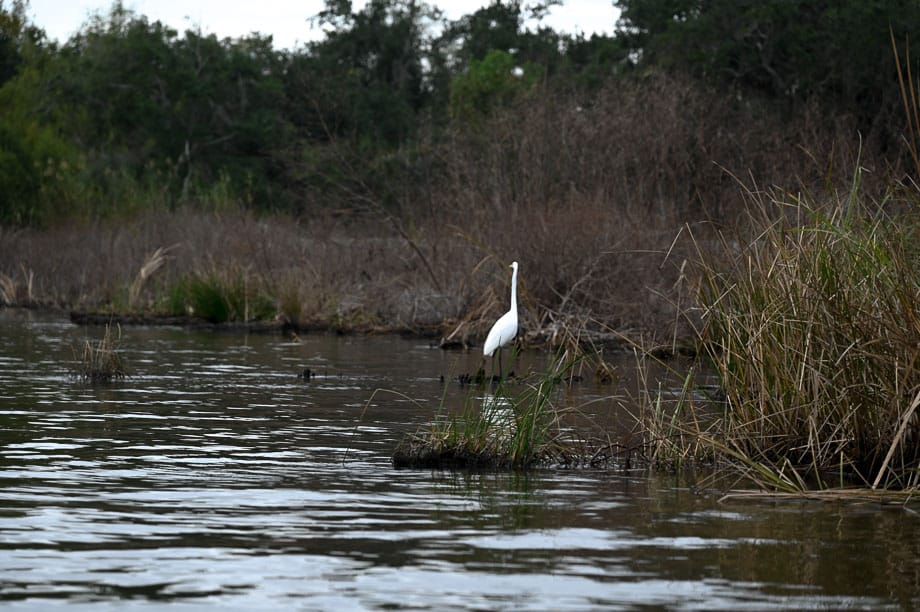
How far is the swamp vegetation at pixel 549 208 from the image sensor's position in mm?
8750

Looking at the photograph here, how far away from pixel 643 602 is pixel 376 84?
185 feet

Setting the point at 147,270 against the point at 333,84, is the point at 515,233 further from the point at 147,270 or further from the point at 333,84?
the point at 333,84

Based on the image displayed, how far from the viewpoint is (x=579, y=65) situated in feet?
183

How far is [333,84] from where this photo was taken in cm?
5519

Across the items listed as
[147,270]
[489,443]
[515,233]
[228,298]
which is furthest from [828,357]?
[147,270]

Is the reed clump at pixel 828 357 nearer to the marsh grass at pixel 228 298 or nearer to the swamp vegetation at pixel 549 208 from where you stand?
the swamp vegetation at pixel 549 208

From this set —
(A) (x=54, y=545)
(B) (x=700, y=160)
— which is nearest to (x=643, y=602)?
(A) (x=54, y=545)

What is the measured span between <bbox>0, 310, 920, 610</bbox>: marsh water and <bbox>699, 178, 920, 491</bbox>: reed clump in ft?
2.15

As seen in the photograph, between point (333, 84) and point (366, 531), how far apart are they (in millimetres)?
49474

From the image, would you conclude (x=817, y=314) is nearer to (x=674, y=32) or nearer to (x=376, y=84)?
(x=674, y=32)

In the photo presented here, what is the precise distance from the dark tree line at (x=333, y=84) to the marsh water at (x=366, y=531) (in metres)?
15.7

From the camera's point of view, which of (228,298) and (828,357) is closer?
(828,357)

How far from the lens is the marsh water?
5.52 meters

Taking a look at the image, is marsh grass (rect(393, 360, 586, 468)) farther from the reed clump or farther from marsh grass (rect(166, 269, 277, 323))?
marsh grass (rect(166, 269, 277, 323))
